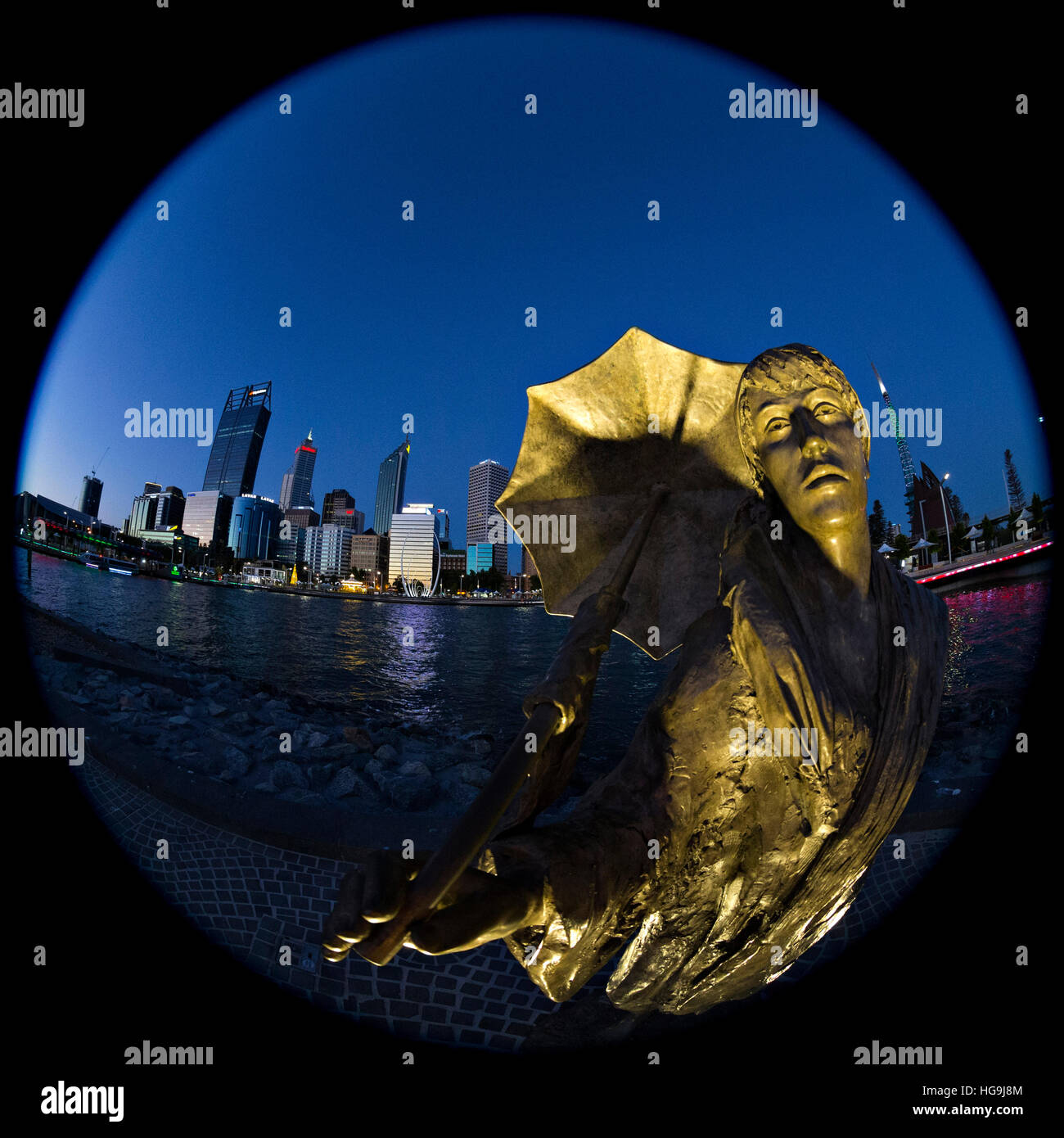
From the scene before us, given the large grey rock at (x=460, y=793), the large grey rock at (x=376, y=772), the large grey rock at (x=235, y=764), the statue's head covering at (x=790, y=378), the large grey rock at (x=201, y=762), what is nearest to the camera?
the statue's head covering at (x=790, y=378)

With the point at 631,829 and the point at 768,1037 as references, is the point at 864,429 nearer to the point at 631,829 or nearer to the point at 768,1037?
the point at 631,829

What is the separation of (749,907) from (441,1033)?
2712 mm

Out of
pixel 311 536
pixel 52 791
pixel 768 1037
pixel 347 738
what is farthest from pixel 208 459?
pixel 768 1037

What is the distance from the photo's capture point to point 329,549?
6806cm

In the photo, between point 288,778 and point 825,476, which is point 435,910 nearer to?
point 825,476

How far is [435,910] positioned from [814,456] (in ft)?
6.32

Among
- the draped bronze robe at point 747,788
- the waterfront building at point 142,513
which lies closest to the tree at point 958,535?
the draped bronze robe at point 747,788

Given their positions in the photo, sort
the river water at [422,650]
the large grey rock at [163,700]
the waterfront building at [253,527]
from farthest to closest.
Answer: the waterfront building at [253,527], the large grey rock at [163,700], the river water at [422,650]

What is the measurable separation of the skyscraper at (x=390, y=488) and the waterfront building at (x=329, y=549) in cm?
932

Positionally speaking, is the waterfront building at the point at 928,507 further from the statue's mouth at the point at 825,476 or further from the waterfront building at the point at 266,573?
the waterfront building at the point at 266,573

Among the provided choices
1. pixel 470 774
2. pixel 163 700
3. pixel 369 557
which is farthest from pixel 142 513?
pixel 369 557

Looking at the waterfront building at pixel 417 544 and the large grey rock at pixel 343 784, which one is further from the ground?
the waterfront building at pixel 417 544

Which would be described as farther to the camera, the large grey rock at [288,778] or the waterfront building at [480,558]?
the waterfront building at [480,558]

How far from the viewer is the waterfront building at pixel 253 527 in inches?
1453
